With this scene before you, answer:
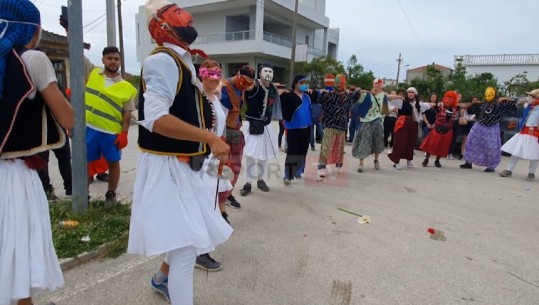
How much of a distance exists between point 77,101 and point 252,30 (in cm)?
2358

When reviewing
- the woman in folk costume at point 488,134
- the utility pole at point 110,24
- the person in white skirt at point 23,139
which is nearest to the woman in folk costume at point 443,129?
the woman in folk costume at point 488,134

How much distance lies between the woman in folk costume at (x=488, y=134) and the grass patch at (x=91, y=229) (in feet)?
24.8

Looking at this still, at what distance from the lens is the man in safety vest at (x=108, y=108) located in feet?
13.4

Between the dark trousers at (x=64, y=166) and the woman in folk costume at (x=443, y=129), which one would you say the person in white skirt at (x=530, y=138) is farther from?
the dark trousers at (x=64, y=166)

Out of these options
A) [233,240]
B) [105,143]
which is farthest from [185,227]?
[105,143]

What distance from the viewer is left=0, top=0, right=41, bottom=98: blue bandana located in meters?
1.64

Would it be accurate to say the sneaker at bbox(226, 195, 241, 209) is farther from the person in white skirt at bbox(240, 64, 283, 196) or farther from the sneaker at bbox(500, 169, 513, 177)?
the sneaker at bbox(500, 169, 513, 177)

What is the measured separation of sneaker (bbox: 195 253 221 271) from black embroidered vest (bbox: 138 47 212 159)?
52.0 inches

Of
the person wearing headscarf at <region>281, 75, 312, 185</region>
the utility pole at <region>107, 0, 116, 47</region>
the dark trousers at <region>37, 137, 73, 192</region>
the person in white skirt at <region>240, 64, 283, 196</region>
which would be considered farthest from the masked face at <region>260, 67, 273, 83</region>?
the utility pole at <region>107, 0, 116, 47</region>

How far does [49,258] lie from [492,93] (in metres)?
8.66

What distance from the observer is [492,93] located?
7.87 m

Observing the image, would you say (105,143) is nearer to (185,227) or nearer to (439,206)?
(185,227)

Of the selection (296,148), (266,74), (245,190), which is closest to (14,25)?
(266,74)

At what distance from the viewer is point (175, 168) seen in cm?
202
